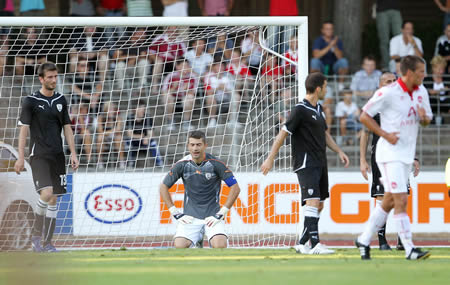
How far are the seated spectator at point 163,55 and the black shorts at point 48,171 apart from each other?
291cm

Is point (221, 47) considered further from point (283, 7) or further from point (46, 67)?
point (283, 7)

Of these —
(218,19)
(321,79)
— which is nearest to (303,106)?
(321,79)

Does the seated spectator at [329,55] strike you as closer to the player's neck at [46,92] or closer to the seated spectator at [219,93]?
the seated spectator at [219,93]

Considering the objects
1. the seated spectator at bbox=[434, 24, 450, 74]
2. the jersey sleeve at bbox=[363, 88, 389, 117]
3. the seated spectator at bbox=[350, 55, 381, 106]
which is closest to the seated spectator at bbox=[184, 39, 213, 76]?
the seated spectator at bbox=[350, 55, 381, 106]

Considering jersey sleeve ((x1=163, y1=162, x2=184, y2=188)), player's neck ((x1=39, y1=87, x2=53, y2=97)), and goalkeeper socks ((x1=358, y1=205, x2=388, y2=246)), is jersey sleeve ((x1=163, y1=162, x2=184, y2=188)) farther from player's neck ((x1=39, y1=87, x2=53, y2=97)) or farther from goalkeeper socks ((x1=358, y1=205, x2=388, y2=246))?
goalkeeper socks ((x1=358, y1=205, x2=388, y2=246))

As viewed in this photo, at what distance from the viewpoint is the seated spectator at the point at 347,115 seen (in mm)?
13781

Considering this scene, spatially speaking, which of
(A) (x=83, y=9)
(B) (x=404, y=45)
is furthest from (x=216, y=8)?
(B) (x=404, y=45)

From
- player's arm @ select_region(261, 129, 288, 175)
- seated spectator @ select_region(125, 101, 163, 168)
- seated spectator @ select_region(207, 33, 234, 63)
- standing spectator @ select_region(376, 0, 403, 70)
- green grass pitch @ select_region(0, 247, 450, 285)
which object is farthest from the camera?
standing spectator @ select_region(376, 0, 403, 70)

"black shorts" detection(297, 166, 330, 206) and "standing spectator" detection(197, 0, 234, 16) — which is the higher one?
"standing spectator" detection(197, 0, 234, 16)

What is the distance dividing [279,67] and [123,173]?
10.3 feet

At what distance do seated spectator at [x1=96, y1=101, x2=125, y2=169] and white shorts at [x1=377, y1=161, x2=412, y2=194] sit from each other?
572 centimetres

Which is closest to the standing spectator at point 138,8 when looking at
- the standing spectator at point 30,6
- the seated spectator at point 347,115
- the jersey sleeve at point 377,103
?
the standing spectator at point 30,6

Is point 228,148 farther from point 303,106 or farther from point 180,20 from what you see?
point 303,106

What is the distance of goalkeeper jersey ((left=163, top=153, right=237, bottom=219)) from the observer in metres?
8.31
